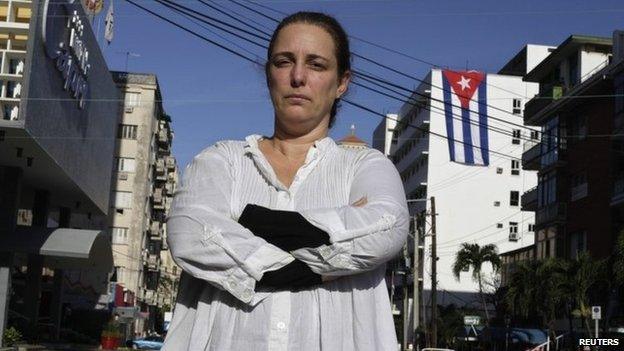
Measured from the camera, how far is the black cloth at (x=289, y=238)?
253 cm

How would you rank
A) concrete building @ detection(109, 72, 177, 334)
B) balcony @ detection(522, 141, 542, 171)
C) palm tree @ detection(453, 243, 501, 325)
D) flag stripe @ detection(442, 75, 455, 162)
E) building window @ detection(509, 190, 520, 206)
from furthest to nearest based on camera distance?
building window @ detection(509, 190, 520, 206) < concrete building @ detection(109, 72, 177, 334) < palm tree @ detection(453, 243, 501, 325) < balcony @ detection(522, 141, 542, 171) < flag stripe @ detection(442, 75, 455, 162)

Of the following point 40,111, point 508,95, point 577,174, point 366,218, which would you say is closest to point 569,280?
point 577,174

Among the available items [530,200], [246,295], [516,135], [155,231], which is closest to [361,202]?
[246,295]

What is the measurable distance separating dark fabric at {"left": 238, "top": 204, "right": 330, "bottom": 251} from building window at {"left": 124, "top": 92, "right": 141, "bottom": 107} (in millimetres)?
73698

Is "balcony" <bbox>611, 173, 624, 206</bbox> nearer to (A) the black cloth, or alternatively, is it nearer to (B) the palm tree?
(B) the palm tree

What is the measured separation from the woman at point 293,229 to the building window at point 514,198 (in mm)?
83201

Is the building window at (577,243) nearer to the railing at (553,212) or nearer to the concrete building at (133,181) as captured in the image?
the railing at (553,212)

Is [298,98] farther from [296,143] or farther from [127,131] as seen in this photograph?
[127,131]

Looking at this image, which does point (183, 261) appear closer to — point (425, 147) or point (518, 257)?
point (518, 257)

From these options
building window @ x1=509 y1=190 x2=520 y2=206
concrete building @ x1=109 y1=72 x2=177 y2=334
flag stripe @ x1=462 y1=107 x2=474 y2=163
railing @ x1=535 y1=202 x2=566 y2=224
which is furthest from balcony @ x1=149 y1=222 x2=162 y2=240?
flag stripe @ x1=462 y1=107 x2=474 y2=163

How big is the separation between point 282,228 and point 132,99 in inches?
2934

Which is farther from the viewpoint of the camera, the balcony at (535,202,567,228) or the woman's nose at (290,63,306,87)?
the balcony at (535,202,567,228)

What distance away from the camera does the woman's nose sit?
9.12ft

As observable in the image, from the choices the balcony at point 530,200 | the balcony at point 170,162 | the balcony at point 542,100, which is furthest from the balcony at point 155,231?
the balcony at point 542,100
